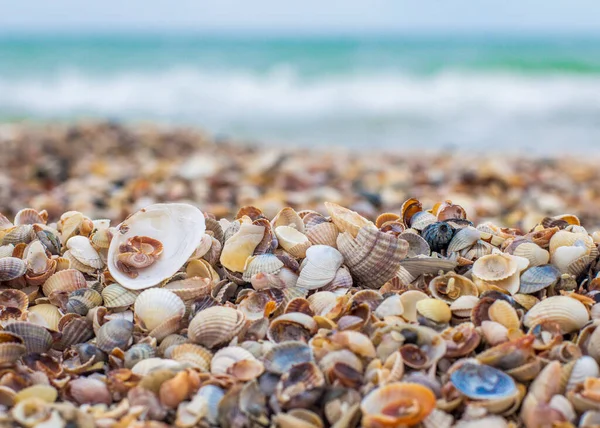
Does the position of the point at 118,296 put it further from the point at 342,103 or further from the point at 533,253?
the point at 342,103

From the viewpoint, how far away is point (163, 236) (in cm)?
214

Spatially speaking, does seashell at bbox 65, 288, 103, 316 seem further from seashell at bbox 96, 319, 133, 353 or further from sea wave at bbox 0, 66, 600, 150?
sea wave at bbox 0, 66, 600, 150

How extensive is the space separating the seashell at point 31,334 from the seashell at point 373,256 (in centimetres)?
92

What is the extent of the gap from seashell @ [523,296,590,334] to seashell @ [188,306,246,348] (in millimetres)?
801

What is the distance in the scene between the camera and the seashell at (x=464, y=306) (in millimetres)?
1823

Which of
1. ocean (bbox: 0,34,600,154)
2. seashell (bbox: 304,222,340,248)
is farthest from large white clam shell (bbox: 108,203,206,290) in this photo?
ocean (bbox: 0,34,600,154)

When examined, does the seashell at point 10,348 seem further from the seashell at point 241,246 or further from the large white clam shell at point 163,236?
the seashell at point 241,246

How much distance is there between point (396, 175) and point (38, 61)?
19.7m

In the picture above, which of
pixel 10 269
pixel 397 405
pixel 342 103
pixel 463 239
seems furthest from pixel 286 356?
pixel 342 103

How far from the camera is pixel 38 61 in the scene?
886 inches

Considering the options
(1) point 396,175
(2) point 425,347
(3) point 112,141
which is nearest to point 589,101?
(1) point 396,175

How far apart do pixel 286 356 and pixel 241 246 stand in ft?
1.85

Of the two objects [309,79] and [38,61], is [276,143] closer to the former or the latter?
[309,79]

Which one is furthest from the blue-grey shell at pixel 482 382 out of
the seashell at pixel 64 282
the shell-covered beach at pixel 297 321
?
the seashell at pixel 64 282
